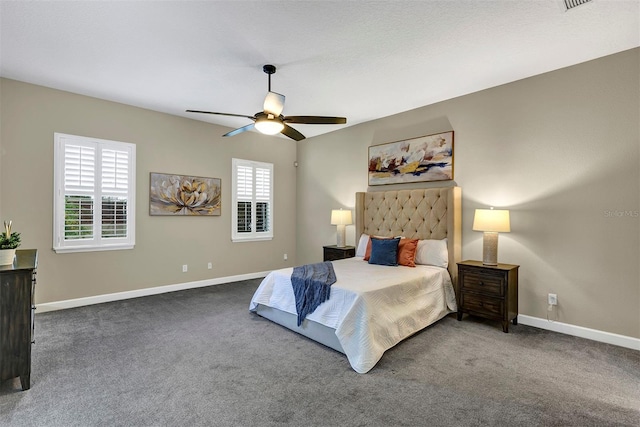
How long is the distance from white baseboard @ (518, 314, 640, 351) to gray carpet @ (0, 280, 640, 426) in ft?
0.40

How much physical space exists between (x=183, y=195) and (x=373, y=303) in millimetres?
3950

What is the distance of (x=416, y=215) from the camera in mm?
4637

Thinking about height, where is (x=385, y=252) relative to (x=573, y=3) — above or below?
below

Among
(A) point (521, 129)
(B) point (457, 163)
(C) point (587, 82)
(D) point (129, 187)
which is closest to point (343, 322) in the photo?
(B) point (457, 163)

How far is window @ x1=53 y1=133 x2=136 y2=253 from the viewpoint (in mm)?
4234

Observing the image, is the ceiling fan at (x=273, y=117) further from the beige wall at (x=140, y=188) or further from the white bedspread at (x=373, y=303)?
the beige wall at (x=140, y=188)

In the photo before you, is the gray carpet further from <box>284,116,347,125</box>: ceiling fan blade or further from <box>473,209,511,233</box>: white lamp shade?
<box>284,116,347,125</box>: ceiling fan blade

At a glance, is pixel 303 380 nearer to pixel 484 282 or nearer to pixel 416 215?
pixel 484 282

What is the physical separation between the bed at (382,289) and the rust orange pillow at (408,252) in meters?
0.12

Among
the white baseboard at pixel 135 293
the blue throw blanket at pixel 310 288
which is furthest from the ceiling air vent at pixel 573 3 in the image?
the white baseboard at pixel 135 293

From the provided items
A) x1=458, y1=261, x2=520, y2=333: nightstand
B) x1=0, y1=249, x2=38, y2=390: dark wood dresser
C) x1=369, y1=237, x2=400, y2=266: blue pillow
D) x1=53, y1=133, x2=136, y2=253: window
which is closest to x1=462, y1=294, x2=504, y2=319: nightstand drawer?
x1=458, y1=261, x2=520, y2=333: nightstand

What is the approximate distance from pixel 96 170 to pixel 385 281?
14.2ft

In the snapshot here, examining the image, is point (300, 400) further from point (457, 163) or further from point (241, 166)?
point (241, 166)

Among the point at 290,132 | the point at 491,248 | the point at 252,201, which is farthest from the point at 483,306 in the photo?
the point at 252,201
